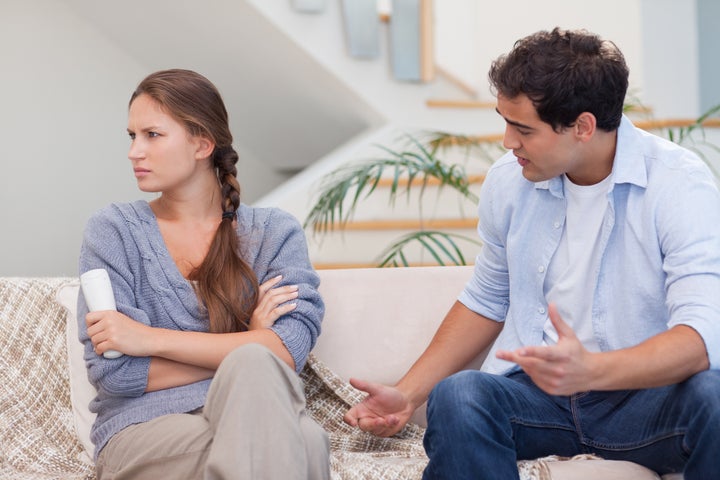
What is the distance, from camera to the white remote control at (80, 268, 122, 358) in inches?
66.0

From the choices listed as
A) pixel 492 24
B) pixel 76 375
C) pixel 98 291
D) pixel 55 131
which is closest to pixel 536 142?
pixel 98 291

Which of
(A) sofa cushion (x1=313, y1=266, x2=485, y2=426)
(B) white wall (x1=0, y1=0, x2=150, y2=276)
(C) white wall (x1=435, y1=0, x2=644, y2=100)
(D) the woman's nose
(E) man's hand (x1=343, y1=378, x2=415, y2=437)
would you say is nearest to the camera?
(E) man's hand (x1=343, y1=378, x2=415, y2=437)

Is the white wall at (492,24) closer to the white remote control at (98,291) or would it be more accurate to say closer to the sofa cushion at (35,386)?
the sofa cushion at (35,386)

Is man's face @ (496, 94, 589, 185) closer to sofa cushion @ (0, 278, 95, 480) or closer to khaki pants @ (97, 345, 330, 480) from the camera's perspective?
khaki pants @ (97, 345, 330, 480)

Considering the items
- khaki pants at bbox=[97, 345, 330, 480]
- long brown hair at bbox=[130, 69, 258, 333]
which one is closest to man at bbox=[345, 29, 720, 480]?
khaki pants at bbox=[97, 345, 330, 480]

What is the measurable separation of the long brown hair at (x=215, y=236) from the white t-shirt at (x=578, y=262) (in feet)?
1.93

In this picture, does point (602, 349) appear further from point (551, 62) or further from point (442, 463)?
point (551, 62)

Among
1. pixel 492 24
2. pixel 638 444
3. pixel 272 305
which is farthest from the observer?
pixel 492 24

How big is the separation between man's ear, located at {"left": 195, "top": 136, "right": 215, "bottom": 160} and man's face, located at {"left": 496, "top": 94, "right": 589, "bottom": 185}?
24.4 inches

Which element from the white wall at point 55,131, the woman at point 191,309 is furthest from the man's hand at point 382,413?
the white wall at point 55,131

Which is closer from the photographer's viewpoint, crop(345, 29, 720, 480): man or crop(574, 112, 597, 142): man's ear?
crop(345, 29, 720, 480): man

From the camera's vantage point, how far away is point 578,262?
1748 mm

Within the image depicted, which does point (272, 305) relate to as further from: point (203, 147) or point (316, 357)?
point (203, 147)

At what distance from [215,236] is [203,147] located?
0.19 meters
